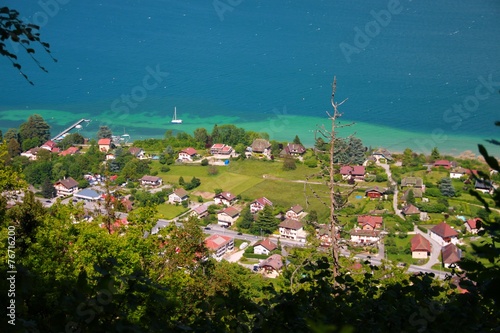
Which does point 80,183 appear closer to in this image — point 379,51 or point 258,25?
point 379,51

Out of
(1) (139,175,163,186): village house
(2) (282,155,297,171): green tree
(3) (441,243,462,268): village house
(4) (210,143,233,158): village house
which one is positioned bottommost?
(3) (441,243,462,268): village house

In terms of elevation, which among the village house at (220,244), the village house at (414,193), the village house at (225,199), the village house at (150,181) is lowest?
the village house at (220,244)

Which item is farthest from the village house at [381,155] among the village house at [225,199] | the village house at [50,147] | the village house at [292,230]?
the village house at [50,147]

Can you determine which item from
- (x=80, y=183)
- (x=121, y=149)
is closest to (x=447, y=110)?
(x=121, y=149)

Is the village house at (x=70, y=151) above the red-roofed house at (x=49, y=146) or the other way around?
the other way around

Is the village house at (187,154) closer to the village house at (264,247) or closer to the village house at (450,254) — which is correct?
the village house at (264,247)

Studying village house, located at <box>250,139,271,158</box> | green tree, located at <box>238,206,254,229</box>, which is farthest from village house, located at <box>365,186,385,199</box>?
village house, located at <box>250,139,271,158</box>

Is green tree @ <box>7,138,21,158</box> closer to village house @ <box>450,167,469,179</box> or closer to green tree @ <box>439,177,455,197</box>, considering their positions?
green tree @ <box>439,177,455,197</box>
